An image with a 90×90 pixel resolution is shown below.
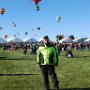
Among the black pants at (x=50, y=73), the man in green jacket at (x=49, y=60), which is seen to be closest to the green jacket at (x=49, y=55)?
the man in green jacket at (x=49, y=60)

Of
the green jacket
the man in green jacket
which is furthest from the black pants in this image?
the green jacket

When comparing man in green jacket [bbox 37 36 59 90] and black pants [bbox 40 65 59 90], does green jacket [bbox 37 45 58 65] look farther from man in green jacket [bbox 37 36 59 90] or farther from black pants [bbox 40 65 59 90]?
black pants [bbox 40 65 59 90]

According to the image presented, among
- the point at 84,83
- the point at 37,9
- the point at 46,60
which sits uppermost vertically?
the point at 37,9

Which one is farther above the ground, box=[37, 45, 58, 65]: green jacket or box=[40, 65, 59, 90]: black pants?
box=[37, 45, 58, 65]: green jacket

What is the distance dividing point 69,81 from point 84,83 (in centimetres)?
112

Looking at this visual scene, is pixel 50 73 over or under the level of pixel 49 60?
under

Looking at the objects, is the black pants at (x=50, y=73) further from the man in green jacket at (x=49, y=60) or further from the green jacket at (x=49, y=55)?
the green jacket at (x=49, y=55)

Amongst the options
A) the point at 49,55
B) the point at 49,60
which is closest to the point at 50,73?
the point at 49,60

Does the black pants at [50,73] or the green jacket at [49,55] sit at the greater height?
the green jacket at [49,55]

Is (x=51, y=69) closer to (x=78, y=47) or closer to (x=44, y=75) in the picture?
(x=44, y=75)

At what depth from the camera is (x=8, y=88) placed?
53.6 feet

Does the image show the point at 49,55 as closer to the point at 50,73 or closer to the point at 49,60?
the point at 49,60

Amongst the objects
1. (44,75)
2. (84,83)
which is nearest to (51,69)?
(44,75)

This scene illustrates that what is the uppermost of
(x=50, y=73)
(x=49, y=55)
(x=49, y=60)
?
(x=49, y=55)
